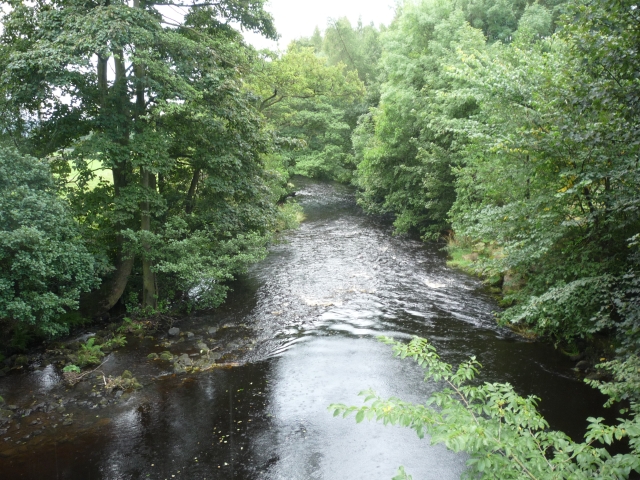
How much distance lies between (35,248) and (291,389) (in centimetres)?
626

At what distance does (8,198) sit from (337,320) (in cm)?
888

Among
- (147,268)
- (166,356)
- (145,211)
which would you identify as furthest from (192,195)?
(166,356)

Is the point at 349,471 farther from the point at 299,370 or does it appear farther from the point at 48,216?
the point at 48,216

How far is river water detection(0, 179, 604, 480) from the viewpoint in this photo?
7.28 metres

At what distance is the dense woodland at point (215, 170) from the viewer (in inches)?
296

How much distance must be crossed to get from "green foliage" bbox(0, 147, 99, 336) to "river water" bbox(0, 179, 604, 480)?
1943 millimetres

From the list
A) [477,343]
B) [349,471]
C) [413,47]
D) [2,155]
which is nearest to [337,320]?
[477,343]

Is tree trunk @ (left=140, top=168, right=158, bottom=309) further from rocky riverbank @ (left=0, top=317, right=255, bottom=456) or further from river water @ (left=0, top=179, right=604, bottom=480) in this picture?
river water @ (left=0, top=179, right=604, bottom=480)

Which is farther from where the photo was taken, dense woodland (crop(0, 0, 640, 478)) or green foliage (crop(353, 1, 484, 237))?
green foliage (crop(353, 1, 484, 237))

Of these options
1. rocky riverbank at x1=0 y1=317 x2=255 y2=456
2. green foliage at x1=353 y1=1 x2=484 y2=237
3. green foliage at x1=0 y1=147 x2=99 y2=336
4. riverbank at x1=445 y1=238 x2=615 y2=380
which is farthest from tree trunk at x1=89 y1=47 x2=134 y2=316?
green foliage at x1=353 y1=1 x2=484 y2=237

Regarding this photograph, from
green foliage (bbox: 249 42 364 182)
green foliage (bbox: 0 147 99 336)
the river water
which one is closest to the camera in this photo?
the river water

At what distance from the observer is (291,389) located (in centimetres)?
973

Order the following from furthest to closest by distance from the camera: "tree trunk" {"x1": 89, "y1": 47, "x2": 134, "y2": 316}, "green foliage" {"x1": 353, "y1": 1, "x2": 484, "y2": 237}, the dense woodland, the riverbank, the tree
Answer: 1. "green foliage" {"x1": 353, "y1": 1, "x2": 484, "y2": 237}
2. "tree trunk" {"x1": 89, "y1": 47, "x2": 134, "y2": 316}
3. the tree
4. the riverbank
5. the dense woodland

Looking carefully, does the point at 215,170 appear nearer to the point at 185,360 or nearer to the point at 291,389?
the point at 185,360
